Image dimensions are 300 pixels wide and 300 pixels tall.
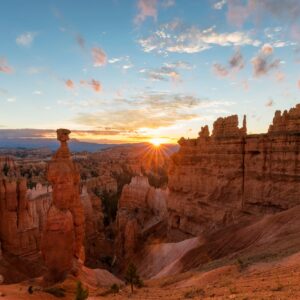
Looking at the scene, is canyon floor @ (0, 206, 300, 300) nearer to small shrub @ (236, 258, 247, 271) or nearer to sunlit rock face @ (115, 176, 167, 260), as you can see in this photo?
small shrub @ (236, 258, 247, 271)

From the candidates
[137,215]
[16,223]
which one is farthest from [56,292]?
[137,215]

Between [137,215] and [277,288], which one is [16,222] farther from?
[277,288]

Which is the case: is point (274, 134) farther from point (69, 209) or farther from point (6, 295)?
point (6, 295)

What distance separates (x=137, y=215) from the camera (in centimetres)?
4594

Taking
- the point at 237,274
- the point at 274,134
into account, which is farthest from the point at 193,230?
the point at 237,274

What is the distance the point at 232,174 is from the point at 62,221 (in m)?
17.5

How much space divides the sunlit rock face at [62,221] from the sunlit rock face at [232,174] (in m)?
15.4

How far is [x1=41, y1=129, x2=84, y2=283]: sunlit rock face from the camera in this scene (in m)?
19.1

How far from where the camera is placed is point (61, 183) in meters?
19.9

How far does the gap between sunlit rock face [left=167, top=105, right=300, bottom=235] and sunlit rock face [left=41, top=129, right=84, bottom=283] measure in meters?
15.4

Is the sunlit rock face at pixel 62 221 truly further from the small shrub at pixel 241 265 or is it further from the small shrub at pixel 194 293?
the small shrub at pixel 241 265

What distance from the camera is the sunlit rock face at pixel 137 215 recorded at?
125ft

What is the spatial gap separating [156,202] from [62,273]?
1216 inches

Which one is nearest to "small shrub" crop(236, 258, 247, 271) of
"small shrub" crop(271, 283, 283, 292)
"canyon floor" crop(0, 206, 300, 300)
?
"canyon floor" crop(0, 206, 300, 300)
